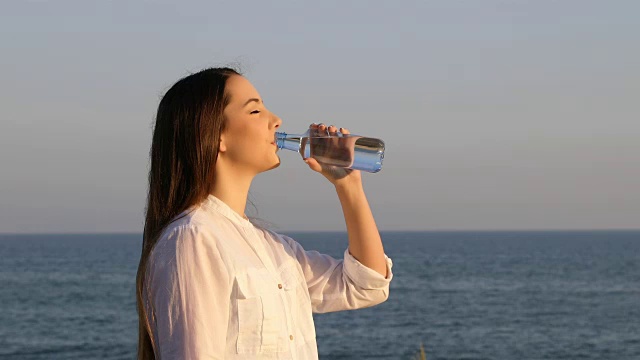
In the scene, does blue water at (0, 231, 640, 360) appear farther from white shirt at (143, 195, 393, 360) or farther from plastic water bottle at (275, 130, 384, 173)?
white shirt at (143, 195, 393, 360)

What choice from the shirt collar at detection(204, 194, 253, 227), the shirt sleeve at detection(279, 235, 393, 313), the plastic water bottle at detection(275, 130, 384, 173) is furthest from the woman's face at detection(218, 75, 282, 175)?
the shirt sleeve at detection(279, 235, 393, 313)

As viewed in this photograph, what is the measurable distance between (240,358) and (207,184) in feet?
1.61

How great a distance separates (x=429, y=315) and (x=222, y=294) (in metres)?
46.4

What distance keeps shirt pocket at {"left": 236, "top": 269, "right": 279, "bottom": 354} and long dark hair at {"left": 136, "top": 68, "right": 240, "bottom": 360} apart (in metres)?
0.26

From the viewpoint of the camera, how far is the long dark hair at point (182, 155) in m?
2.59

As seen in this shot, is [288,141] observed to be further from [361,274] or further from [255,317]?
[255,317]

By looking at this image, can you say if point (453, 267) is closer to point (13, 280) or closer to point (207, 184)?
point (13, 280)

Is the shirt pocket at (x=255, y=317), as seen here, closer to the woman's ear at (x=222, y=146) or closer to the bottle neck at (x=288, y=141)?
the woman's ear at (x=222, y=146)

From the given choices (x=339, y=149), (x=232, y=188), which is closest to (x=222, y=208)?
(x=232, y=188)

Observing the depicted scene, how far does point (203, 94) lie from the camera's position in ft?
8.68

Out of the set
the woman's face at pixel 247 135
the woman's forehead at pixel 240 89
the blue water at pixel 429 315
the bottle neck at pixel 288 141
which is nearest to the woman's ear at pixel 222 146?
the woman's face at pixel 247 135

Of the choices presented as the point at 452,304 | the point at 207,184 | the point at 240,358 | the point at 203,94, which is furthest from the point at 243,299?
the point at 452,304

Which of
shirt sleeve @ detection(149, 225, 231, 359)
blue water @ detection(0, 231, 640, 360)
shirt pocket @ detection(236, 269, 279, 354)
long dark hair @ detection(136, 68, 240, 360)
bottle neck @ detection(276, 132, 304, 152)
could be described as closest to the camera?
shirt sleeve @ detection(149, 225, 231, 359)

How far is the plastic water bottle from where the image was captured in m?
2.94
